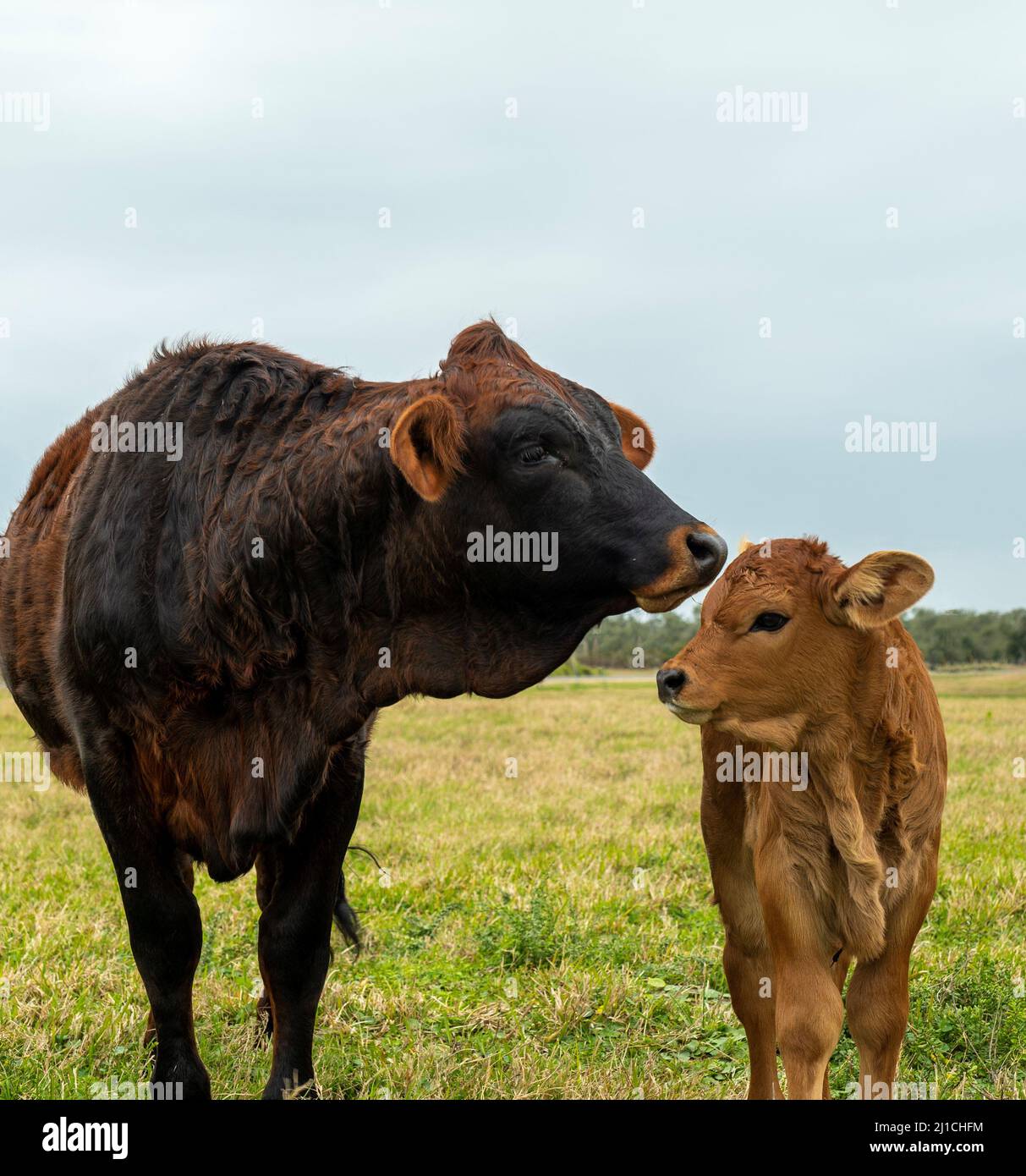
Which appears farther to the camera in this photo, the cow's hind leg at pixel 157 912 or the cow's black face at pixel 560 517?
the cow's hind leg at pixel 157 912

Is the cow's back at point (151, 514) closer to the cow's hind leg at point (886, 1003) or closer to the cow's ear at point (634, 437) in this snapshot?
the cow's ear at point (634, 437)

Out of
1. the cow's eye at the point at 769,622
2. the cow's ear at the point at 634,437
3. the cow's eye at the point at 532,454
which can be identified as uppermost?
the cow's ear at the point at 634,437

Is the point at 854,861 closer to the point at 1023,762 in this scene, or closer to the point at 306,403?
the point at 306,403

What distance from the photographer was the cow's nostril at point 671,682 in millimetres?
3934

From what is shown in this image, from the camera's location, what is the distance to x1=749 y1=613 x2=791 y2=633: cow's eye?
4113 mm

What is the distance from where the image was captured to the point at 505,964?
19.4 ft

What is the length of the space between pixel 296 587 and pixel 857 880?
6.51 ft

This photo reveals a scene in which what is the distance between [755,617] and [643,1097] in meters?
1.75

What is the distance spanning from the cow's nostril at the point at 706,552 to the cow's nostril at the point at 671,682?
534mm

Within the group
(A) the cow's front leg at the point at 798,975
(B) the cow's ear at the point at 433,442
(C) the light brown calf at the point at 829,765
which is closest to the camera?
(B) the cow's ear at the point at 433,442

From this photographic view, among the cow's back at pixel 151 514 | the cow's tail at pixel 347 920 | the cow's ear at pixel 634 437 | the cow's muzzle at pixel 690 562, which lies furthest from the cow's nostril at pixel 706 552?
the cow's tail at pixel 347 920

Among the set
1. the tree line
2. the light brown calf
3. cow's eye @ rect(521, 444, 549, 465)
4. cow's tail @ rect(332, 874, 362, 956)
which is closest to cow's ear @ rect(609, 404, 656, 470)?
the light brown calf

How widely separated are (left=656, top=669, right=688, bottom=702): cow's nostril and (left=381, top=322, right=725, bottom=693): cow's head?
325mm

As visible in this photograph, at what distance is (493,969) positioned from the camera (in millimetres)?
5848
